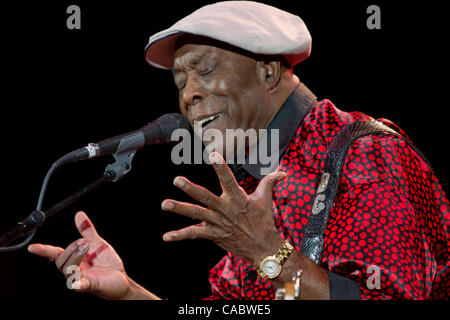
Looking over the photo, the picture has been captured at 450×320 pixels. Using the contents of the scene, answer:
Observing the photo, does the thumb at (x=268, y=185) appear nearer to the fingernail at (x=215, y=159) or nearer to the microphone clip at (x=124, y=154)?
the fingernail at (x=215, y=159)

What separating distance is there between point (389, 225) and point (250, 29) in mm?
970

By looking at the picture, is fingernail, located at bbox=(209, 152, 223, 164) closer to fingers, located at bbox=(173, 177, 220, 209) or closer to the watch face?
fingers, located at bbox=(173, 177, 220, 209)

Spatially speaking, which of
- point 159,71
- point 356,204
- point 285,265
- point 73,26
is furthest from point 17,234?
point 159,71

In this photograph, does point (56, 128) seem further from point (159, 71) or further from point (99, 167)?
point (159, 71)

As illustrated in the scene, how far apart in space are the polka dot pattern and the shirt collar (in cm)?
3

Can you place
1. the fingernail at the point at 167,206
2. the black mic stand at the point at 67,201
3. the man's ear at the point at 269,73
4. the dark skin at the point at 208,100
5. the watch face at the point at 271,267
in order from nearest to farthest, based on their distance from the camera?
the fingernail at the point at 167,206, the watch face at the point at 271,267, the black mic stand at the point at 67,201, the dark skin at the point at 208,100, the man's ear at the point at 269,73

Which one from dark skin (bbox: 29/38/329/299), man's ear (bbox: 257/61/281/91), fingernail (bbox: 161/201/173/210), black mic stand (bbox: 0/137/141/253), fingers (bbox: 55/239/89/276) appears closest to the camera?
fingernail (bbox: 161/201/173/210)

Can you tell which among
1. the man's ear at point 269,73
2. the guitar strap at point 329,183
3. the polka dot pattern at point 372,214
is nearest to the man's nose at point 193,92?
the man's ear at point 269,73

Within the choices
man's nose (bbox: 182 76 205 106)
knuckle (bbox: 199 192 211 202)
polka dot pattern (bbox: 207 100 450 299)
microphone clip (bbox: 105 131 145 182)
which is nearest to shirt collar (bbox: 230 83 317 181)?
polka dot pattern (bbox: 207 100 450 299)

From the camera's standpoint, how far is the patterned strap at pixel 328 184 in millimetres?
2045

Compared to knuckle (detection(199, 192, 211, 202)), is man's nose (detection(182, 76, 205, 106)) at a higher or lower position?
higher

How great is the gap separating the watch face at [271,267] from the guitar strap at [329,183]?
0.77ft

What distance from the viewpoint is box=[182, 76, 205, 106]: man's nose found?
7.99 feet

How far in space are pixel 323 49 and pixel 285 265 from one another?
1.46 metres
